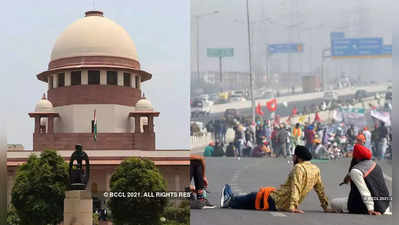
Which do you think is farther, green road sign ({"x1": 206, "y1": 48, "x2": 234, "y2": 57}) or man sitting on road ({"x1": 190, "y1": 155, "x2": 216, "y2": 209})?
green road sign ({"x1": 206, "y1": 48, "x2": 234, "y2": 57})

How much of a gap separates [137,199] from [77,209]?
6.76 meters

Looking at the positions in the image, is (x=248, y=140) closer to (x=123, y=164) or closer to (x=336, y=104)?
(x=336, y=104)

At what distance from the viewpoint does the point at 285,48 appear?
853 cm

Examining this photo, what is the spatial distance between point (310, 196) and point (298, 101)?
110 cm

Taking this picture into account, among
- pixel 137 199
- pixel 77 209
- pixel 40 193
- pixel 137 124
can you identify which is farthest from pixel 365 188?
pixel 137 124

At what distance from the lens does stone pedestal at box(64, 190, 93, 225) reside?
1339cm

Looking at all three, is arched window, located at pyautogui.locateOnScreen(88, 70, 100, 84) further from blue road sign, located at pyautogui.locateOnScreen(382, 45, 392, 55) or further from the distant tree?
blue road sign, located at pyautogui.locateOnScreen(382, 45, 392, 55)

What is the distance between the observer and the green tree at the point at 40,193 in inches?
745

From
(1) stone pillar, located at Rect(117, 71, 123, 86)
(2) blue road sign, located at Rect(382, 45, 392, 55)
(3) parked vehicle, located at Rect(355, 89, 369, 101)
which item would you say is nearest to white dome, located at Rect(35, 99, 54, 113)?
(1) stone pillar, located at Rect(117, 71, 123, 86)

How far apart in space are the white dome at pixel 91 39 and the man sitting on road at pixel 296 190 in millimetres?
18725

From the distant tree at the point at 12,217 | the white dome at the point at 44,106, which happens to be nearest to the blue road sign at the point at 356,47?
the distant tree at the point at 12,217

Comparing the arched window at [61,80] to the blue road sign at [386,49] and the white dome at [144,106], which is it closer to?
the white dome at [144,106]

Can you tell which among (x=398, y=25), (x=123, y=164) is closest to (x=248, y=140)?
(x=398, y=25)

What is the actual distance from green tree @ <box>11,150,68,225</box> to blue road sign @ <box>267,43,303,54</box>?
1171 cm
